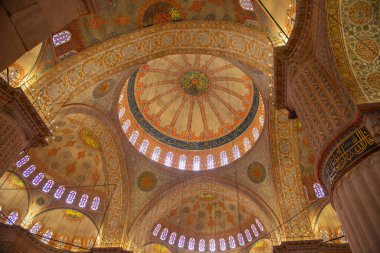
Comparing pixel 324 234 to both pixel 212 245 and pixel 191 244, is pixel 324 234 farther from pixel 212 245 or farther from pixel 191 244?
pixel 191 244

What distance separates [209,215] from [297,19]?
46.3 feet

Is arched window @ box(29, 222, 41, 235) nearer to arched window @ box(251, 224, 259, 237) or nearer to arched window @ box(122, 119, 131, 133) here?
arched window @ box(122, 119, 131, 133)

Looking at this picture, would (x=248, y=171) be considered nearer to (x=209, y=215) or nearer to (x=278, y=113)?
(x=278, y=113)

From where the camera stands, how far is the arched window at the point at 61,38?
877cm

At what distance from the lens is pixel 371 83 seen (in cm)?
549

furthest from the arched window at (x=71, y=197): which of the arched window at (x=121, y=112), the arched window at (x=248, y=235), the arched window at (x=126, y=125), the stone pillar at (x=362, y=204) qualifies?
the stone pillar at (x=362, y=204)

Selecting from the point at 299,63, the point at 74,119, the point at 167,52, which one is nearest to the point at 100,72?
the point at 167,52

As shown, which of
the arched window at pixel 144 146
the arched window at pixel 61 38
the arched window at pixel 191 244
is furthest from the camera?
the arched window at pixel 191 244

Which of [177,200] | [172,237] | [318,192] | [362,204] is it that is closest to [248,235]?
[172,237]

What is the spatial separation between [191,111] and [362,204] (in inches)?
523

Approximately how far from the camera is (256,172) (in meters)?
13.8

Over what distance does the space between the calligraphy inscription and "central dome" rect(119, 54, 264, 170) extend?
9022 mm

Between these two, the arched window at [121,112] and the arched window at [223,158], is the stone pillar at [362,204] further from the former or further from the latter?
the arched window at [121,112]

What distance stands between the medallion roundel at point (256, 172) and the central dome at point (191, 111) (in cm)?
113
